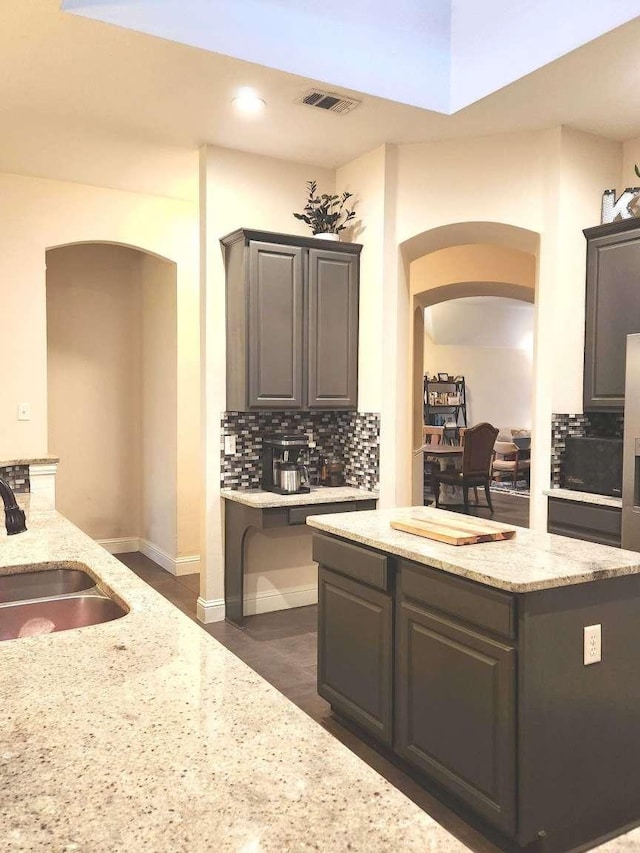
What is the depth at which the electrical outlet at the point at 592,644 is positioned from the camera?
2125mm

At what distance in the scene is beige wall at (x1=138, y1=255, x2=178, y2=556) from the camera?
552cm

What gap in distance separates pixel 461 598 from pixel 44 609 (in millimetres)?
1253

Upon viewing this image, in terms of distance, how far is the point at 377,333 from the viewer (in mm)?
4445

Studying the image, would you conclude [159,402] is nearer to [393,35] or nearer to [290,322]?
[290,322]

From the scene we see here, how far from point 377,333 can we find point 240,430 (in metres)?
1.09

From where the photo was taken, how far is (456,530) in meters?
2.60

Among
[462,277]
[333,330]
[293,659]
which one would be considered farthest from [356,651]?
[462,277]

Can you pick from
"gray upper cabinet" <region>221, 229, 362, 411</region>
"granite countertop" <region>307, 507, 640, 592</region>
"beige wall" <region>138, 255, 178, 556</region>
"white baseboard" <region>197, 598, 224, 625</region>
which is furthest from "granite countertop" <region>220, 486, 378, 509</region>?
"beige wall" <region>138, 255, 178, 556</region>

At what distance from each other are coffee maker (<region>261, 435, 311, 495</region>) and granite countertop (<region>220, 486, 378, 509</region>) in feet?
0.22

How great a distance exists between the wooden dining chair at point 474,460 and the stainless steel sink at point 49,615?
6902 mm

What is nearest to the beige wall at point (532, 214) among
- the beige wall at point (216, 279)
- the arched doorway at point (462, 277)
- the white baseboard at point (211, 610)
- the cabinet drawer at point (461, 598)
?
the beige wall at point (216, 279)

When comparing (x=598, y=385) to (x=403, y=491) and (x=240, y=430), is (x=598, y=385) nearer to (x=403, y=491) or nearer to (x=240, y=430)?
(x=403, y=491)

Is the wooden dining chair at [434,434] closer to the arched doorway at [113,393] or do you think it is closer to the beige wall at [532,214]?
the arched doorway at [113,393]

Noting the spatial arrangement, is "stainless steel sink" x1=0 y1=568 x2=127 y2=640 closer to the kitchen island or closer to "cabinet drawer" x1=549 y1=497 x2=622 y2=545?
the kitchen island
